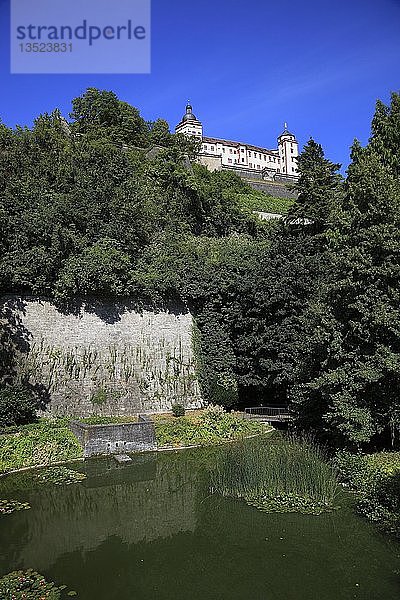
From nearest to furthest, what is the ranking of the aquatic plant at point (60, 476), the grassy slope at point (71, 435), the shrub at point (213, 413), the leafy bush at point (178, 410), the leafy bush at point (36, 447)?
the aquatic plant at point (60, 476), the leafy bush at point (36, 447), the grassy slope at point (71, 435), the shrub at point (213, 413), the leafy bush at point (178, 410)

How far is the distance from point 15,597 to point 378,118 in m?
21.3

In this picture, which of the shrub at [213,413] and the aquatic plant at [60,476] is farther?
the shrub at [213,413]

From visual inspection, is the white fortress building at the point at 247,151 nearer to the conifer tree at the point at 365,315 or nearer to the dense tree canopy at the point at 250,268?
the dense tree canopy at the point at 250,268

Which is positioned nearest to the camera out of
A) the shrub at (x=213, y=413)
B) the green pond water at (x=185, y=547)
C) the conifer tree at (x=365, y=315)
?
the green pond water at (x=185, y=547)

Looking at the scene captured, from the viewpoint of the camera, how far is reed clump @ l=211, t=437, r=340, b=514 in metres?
10.7

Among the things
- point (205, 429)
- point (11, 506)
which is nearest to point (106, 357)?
point (205, 429)

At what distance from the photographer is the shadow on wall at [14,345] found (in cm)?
1798

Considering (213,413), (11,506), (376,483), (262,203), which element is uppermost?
(262,203)

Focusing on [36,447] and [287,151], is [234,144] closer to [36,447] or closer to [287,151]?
[287,151]

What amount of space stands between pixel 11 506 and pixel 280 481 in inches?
231

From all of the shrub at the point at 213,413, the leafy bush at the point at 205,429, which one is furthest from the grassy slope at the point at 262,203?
the leafy bush at the point at 205,429

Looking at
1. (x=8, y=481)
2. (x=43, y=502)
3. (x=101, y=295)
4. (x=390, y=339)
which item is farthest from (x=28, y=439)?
(x=390, y=339)

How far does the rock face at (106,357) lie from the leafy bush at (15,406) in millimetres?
1646

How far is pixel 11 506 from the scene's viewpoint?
11.1 meters
